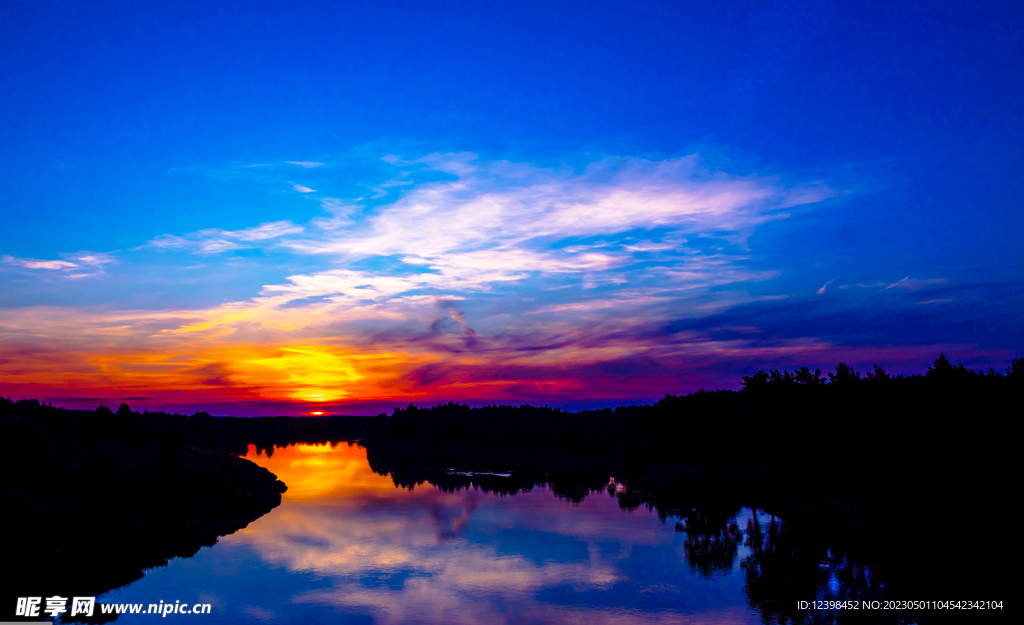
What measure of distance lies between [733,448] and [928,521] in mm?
40666

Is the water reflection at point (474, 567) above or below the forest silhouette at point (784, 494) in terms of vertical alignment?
below

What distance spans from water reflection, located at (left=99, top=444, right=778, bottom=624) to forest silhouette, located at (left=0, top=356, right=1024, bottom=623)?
1.43m

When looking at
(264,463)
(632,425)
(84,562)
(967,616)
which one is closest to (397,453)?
(264,463)

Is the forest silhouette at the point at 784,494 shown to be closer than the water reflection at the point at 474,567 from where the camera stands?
No

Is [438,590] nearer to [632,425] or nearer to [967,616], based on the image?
[967,616]

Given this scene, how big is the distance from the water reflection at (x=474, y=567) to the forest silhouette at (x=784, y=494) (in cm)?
143

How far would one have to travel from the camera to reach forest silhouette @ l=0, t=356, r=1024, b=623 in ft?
119

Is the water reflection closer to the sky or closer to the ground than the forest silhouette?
closer to the ground

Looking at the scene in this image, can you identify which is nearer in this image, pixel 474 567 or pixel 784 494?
pixel 474 567

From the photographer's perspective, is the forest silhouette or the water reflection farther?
the forest silhouette

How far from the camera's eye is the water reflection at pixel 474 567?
3244 cm

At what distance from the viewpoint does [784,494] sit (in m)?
69.6

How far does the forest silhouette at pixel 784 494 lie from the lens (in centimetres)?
3638

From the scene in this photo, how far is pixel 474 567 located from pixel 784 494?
141 feet
